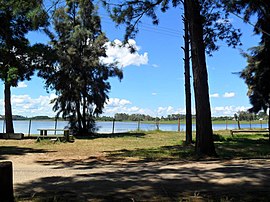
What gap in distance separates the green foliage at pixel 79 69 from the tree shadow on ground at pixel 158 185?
20734 millimetres

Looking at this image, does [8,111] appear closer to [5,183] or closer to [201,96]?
[201,96]

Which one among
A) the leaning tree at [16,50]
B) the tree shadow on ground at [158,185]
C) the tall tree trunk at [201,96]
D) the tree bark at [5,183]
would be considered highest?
the leaning tree at [16,50]

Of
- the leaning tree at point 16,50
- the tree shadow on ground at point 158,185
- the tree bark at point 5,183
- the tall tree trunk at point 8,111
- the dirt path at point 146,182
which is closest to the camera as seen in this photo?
the tree bark at point 5,183

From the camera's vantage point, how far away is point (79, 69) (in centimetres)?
2869

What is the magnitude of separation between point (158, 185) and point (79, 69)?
74.6 ft

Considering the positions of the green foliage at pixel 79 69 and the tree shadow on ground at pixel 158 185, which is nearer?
the tree shadow on ground at pixel 158 185

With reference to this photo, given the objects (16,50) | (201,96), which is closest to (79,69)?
(16,50)

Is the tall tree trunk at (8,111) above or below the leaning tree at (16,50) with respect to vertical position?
below

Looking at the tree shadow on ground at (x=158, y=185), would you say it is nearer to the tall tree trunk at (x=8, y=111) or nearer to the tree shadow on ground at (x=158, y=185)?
the tree shadow on ground at (x=158, y=185)

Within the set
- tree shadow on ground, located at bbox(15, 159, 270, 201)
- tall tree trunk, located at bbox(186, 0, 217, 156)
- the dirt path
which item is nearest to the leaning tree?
tall tree trunk, located at bbox(186, 0, 217, 156)

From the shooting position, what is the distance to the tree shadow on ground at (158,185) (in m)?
6.12

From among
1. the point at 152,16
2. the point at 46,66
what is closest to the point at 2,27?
the point at 46,66

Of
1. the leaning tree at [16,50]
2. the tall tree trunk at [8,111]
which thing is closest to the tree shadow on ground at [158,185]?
the leaning tree at [16,50]

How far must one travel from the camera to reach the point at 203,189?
6.55 metres
